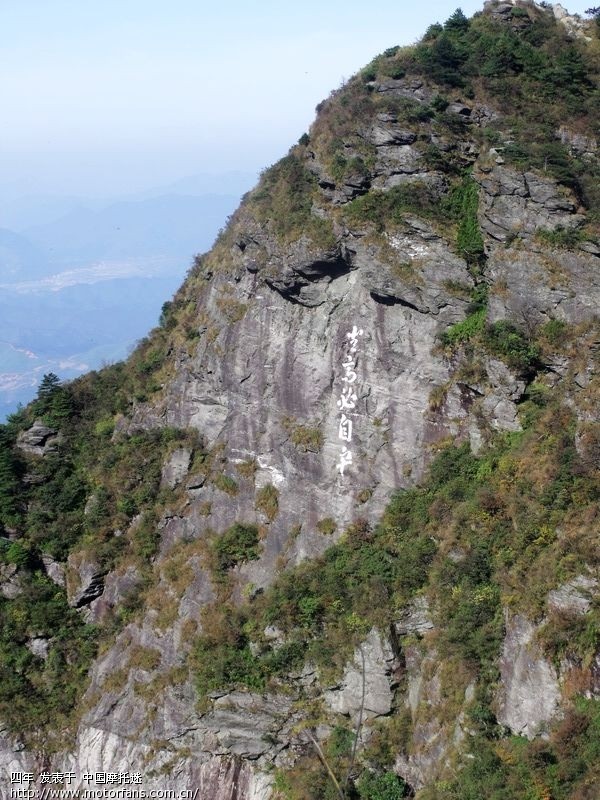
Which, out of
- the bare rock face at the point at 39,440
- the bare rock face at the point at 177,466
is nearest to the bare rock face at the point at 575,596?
the bare rock face at the point at 177,466

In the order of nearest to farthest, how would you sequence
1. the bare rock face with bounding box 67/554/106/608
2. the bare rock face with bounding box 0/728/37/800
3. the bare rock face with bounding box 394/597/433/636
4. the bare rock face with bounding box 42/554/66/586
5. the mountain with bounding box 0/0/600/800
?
the mountain with bounding box 0/0/600/800
the bare rock face with bounding box 394/597/433/636
the bare rock face with bounding box 0/728/37/800
the bare rock face with bounding box 67/554/106/608
the bare rock face with bounding box 42/554/66/586

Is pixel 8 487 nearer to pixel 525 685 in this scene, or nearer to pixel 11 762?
pixel 11 762

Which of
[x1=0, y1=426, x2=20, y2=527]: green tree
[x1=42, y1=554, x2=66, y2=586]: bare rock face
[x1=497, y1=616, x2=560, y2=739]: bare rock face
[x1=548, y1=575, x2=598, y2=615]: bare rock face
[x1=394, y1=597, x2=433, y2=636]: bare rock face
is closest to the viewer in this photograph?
[x1=548, y1=575, x2=598, y2=615]: bare rock face

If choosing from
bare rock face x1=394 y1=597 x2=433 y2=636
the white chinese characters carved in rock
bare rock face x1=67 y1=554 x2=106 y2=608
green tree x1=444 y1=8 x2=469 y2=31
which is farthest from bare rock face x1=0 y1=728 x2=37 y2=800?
green tree x1=444 y1=8 x2=469 y2=31

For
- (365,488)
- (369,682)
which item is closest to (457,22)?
(365,488)

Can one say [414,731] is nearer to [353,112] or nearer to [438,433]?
[438,433]

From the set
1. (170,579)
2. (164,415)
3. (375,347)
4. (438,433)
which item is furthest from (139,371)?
(438,433)

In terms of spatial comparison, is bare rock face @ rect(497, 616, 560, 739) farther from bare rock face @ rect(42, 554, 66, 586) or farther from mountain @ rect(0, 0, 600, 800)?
bare rock face @ rect(42, 554, 66, 586)
